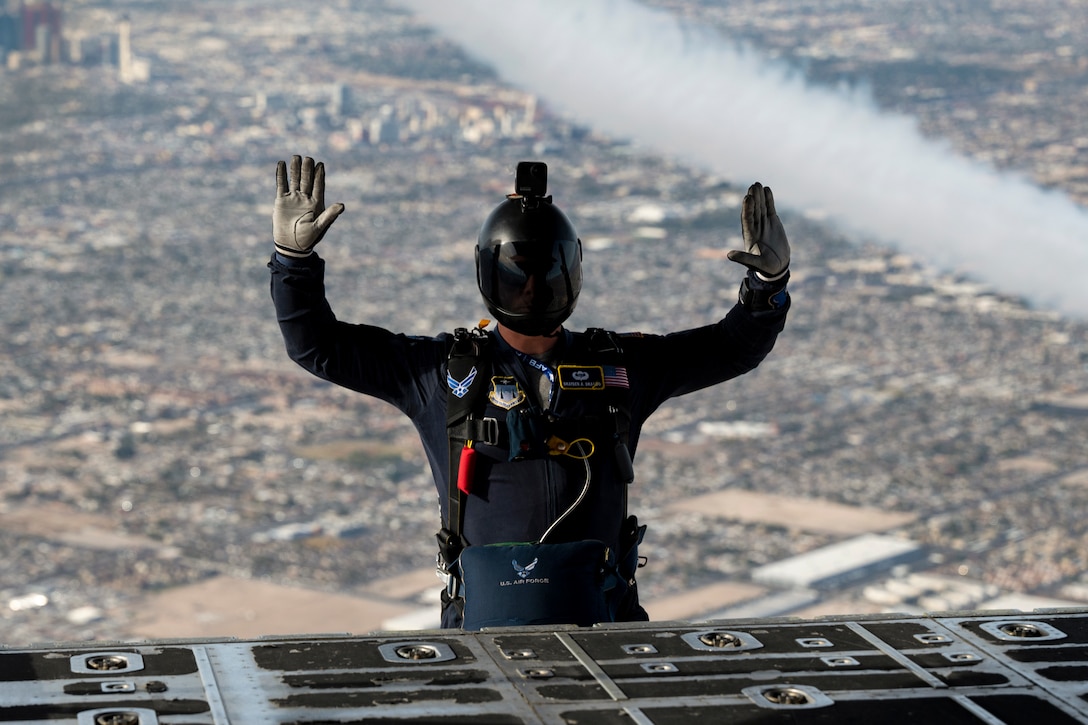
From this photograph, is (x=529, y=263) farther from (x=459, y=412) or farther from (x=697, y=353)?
(x=697, y=353)

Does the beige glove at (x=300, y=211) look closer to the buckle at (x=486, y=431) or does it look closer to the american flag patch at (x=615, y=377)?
the buckle at (x=486, y=431)

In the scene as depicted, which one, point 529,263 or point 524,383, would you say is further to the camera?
point 529,263

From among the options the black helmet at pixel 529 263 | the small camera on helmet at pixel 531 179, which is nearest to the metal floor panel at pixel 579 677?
the black helmet at pixel 529 263

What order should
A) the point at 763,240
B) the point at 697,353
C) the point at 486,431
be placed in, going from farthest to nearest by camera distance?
the point at 697,353
the point at 763,240
the point at 486,431

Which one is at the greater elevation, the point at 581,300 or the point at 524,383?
the point at 524,383

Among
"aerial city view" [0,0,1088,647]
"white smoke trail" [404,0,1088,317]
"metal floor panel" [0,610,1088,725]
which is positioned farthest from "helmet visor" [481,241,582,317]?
"white smoke trail" [404,0,1088,317]

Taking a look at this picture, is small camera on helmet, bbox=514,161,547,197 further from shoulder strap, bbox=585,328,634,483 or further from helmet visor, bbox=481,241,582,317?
shoulder strap, bbox=585,328,634,483

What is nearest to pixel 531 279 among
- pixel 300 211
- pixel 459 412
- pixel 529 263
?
pixel 529 263
